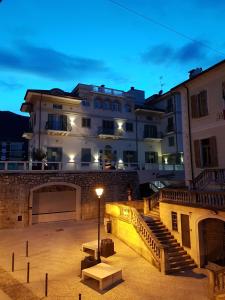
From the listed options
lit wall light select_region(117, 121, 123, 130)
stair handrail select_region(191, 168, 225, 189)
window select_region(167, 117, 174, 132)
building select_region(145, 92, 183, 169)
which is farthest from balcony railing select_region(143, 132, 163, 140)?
stair handrail select_region(191, 168, 225, 189)

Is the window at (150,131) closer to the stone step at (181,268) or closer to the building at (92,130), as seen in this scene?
the building at (92,130)

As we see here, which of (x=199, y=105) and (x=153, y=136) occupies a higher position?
(x=153, y=136)

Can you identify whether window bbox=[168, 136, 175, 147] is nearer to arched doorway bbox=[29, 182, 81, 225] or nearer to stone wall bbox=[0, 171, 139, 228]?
stone wall bbox=[0, 171, 139, 228]

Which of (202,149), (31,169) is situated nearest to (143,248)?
(202,149)

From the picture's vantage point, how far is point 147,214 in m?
18.3

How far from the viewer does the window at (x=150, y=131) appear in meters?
32.8

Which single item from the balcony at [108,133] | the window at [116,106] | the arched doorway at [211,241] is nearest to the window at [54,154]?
the balcony at [108,133]

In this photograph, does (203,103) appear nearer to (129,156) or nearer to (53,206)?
(129,156)

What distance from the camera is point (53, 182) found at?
21.6 meters

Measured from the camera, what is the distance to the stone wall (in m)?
19.6

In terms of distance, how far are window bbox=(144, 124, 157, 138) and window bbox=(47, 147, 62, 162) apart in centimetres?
1289

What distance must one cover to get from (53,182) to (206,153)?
550 inches

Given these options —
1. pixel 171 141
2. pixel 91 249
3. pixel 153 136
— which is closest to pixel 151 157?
pixel 153 136

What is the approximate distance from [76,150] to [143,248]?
16.6 meters
